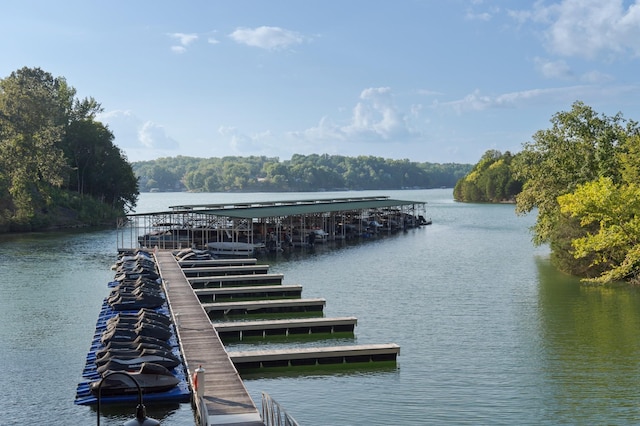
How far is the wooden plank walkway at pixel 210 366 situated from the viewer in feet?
68.7

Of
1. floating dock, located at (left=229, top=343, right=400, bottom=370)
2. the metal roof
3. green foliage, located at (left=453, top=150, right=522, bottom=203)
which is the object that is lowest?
floating dock, located at (left=229, top=343, right=400, bottom=370)

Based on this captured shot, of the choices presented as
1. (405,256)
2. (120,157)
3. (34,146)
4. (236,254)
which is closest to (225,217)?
(236,254)

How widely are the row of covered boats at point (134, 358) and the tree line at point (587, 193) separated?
26630 millimetres

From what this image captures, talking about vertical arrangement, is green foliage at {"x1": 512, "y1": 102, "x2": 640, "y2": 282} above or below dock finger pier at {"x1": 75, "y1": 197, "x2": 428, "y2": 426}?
above

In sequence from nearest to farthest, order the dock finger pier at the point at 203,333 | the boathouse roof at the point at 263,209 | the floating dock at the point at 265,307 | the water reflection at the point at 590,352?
the dock finger pier at the point at 203,333
the water reflection at the point at 590,352
the floating dock at the point at 265,307
the boathouse roof at the point at 263,209

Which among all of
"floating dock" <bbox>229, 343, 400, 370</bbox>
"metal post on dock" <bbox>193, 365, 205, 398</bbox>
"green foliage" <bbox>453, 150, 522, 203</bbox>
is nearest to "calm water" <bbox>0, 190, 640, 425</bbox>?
"floating dock" <bbox>229, 343, 400, 370</bbox>

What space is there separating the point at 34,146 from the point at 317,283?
59.4 m

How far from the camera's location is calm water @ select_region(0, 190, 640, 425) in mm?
23703

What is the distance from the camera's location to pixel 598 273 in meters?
50.6

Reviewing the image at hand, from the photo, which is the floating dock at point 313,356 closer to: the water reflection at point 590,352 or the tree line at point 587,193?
the water reflection at point 590,352

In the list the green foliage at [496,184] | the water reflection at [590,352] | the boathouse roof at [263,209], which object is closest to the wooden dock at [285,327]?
the water reflection at [590,352]

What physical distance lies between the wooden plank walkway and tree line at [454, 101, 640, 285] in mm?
24062

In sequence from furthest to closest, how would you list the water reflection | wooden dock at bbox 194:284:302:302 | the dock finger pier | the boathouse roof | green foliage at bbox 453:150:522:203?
green foliage at bbox 453:150:522:203 → the boathouse roof → wooden dock at bbox 194:284:302:302 → the water reflection → the dock finger pier

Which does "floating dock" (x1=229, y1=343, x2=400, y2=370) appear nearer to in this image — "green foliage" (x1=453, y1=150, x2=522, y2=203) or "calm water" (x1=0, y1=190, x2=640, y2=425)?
"calm water" (x1=0, y1=190, x2=640, y2=425)
